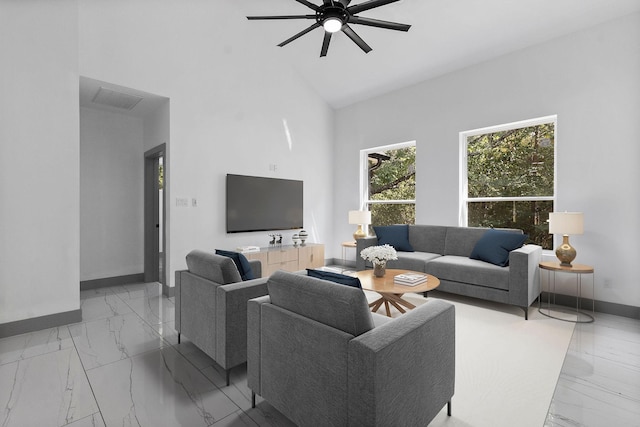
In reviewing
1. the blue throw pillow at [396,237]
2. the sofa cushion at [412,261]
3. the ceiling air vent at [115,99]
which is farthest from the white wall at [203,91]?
the sofa cushion at [412,261]

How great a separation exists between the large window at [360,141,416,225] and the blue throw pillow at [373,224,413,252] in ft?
2.48

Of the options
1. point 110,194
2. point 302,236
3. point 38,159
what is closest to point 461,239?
point 302,236

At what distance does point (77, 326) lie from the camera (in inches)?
129

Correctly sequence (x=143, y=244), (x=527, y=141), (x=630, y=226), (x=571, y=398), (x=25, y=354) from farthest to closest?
(x=143, y=244)
(x=527, y=141)
(x=630, y=226)
(x=25, y=354)
(x=571, y=398)

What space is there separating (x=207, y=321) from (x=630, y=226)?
14.8ft

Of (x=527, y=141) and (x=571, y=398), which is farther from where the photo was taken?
(x=527, y=141)

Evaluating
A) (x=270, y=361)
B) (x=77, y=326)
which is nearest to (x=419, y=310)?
→ (x=270, y=361)

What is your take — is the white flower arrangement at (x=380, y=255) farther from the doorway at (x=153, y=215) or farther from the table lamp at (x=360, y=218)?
the doorway at (x=153, y=215)

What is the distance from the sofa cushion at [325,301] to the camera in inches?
56.2

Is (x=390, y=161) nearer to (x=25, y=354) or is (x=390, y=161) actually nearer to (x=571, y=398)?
(x=571, y=398)

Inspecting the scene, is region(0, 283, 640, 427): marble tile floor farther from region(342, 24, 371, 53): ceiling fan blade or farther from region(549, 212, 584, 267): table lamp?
region(342, 24, 371, 53): ceiling fan blade

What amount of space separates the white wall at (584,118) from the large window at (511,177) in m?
0.17

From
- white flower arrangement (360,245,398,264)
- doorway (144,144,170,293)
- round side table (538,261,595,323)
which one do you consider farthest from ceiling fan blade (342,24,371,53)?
doorway (144,144,170,293)

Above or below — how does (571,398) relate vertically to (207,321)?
below
